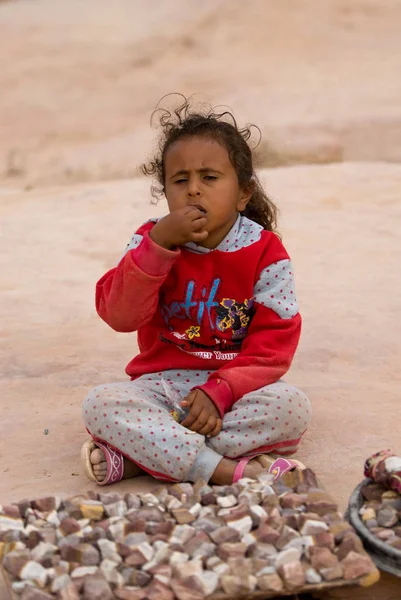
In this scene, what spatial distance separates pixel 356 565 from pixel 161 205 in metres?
5.81

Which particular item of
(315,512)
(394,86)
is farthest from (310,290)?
(394,86)

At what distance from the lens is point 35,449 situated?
3070mm

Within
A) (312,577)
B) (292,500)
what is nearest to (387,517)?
(292,500)

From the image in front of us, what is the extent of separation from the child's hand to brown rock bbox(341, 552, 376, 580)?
2.86ft

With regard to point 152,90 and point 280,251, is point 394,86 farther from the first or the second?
point 280,251

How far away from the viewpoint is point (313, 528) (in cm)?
207

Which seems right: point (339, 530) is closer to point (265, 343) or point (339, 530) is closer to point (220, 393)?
point (220, 393)

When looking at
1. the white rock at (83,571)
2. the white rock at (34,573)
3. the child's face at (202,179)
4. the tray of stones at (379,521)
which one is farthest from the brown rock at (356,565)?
the child's face at (202,179)

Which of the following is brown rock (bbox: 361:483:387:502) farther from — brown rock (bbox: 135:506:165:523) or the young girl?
brown rock (bbox: 135:506:165:523)

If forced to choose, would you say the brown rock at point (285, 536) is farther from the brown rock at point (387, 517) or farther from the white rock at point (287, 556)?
the brown rock at point (387, 517)

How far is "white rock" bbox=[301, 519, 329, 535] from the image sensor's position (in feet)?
6.76

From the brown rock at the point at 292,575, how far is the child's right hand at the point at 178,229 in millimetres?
1163

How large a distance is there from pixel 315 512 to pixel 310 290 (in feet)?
9.45

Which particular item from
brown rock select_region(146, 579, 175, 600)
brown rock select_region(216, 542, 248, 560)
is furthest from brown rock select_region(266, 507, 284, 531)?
brown rock select_region(146, 579, 175, 600)
